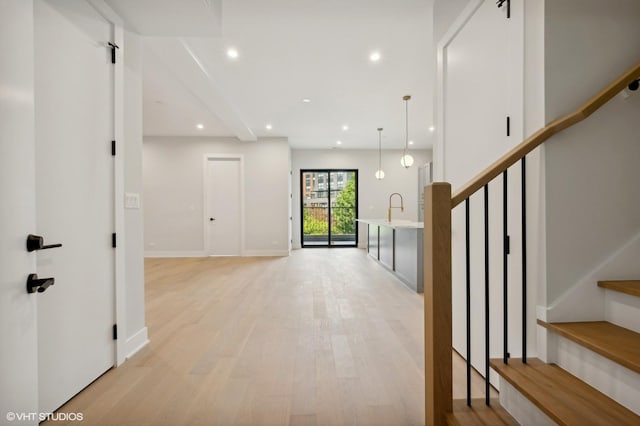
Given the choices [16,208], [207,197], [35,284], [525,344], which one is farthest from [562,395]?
[207,197]

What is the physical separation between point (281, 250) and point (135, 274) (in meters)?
5.29

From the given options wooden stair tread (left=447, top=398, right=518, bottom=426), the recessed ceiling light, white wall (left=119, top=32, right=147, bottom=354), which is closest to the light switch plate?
white wall (left=119, top=32, right=147, bottom=354)

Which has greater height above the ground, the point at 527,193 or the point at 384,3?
the point at 384,3

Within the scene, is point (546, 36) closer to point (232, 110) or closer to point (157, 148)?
point (232, 110)

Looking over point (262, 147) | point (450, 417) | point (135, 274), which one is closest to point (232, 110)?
point (262, 147)

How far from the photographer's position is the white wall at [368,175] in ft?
30.9

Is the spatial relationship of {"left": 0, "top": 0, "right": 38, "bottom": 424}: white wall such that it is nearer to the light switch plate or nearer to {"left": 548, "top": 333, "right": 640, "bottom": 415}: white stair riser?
the light switch plate

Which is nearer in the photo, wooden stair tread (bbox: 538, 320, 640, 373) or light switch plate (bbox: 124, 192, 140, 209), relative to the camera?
wooden stair tread (bbox: 538, 320, 640, 373)

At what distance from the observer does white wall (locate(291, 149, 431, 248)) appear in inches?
371

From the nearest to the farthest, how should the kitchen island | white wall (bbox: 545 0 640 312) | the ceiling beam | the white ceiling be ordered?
1. white wall (bbox: 545 0 640 312)
2. the white ceiling
3. the ceiling beam
4. the kitchen island

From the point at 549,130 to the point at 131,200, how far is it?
2751mm

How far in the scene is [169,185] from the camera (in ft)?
24.7

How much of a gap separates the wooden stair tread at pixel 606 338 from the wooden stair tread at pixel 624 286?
0.58ft

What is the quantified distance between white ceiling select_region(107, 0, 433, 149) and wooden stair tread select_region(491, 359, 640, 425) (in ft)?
9.58
